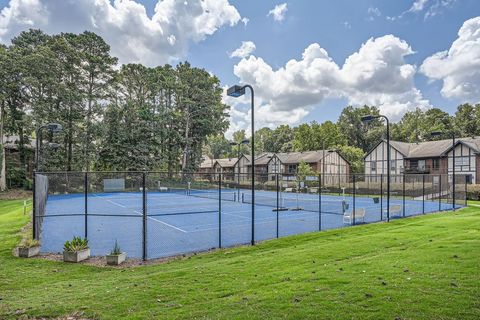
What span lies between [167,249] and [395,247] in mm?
7391

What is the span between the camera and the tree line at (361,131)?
194 ft

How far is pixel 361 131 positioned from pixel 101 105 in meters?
59.2

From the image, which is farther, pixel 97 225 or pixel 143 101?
pixel 143 101

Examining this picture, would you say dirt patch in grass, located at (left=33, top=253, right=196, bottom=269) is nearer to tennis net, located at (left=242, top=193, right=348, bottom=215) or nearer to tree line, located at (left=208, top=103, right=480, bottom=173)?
tennis net, located at (left=242, top=193, right=348, bottom=215)

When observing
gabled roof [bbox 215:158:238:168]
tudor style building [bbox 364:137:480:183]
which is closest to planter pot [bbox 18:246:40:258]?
tudor style building [bbox 364:137:480:183]

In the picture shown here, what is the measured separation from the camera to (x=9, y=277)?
743 centimetres

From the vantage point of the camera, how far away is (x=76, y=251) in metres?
9.11

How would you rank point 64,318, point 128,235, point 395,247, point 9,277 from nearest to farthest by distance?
point 64,318 < point 9,277 < point 395,247 < point 128,235

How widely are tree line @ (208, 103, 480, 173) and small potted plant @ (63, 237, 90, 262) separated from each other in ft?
157

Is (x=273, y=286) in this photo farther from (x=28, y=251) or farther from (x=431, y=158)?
(x=431, y=158)

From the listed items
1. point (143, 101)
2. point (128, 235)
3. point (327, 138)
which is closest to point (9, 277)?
point (128, 235)

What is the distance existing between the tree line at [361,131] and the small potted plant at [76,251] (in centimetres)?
4777

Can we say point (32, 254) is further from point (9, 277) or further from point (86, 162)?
point (86, 162)

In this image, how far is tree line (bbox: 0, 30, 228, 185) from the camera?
1470 inches
